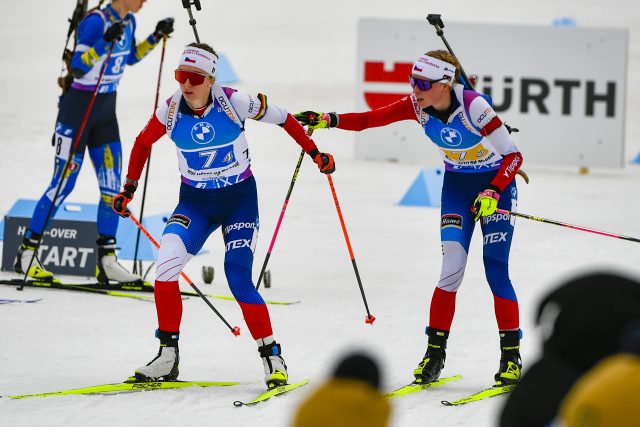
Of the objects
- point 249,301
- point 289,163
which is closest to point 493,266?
point 249,301

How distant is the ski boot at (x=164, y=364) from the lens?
232 inches

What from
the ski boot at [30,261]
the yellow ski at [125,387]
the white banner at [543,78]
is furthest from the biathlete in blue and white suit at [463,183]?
the white banner at [543,78]

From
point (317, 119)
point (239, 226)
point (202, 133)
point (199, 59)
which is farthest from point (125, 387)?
point (317, 119)

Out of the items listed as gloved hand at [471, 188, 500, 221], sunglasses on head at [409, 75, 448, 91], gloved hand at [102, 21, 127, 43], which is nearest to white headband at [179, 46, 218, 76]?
sunglasses on head at [409, 75, 448, 91]

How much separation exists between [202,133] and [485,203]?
4.82 feet

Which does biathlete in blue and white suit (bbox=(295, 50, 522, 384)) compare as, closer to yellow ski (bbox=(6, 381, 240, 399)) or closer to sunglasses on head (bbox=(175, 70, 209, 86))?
sunglasses on head (bbox=(175, 70, 209, 86))

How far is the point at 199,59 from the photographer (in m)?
6.04

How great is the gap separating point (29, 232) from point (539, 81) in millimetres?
9656

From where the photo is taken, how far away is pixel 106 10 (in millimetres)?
8781

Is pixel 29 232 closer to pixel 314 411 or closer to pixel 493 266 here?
pixel 493 266

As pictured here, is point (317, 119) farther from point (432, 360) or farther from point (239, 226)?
point (432, 360)

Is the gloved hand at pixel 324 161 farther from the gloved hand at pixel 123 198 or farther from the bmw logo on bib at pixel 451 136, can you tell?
the gloved hand at pixel 123 198

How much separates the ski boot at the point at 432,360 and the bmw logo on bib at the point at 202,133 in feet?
4.92

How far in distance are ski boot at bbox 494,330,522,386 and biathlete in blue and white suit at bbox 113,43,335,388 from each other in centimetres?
106
